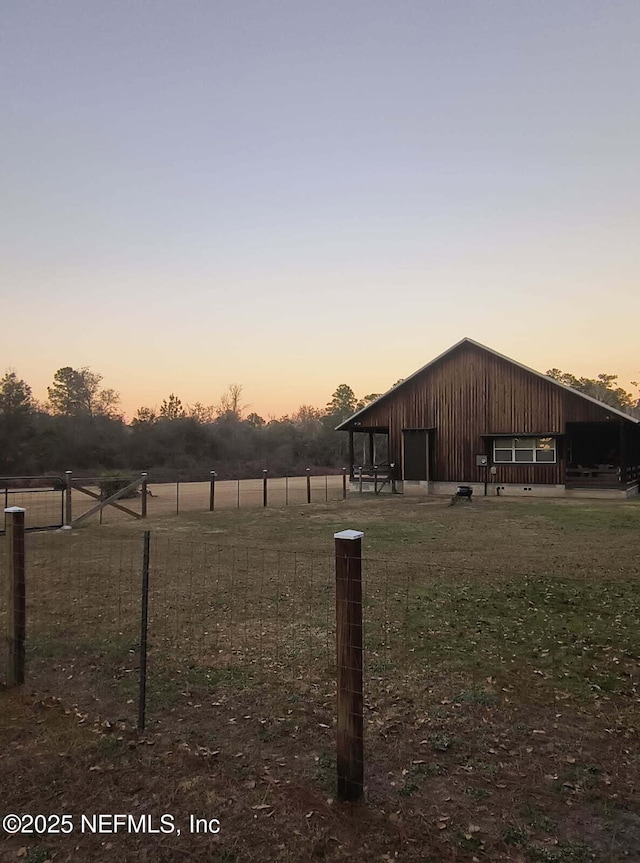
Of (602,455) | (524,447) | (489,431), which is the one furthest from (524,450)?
(602,455)

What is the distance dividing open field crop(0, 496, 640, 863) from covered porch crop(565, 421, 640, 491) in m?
15.4

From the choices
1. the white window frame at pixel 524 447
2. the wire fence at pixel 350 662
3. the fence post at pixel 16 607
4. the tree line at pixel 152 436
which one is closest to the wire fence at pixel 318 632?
the wire fence at pixel 350 662

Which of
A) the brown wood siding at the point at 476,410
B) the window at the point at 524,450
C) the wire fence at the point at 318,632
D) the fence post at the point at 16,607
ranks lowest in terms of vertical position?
the wire fence at the point at 318,632

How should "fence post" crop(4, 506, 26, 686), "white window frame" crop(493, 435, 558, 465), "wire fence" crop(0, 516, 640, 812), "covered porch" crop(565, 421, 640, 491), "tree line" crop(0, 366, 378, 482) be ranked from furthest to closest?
"tree line" crop(0, 366, 378, 482) → "white window frame" crop(493, 435, 558, 465) → "covered porch" crop(565, 421, 640, 491) → "fence post" crop(4, 506, 26, 686) → "wire fence" crop(0, 516, 640, 812)

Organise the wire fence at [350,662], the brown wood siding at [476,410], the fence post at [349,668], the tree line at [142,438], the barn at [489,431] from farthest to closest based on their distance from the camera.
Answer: the tree line at [142,438] < the brown wood siding at [476,410] < the barn at [489,431] < the wire fence at [350,662] < the fence post at [349,668]

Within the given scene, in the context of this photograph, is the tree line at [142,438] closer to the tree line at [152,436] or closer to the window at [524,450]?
the tree line at [152,436]

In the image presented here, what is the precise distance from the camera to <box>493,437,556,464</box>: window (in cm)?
2283

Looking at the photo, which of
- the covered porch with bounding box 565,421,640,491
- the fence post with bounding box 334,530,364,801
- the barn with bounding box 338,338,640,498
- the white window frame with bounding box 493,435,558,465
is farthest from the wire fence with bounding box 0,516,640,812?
the covered porch with bounding box 565,421,640,491

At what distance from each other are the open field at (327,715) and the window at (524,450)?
15.2m

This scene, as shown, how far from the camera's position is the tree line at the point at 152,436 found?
145ft

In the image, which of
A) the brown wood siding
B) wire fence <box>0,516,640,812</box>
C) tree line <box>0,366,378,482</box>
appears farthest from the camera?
tree line <box>0,366,378,482</box>

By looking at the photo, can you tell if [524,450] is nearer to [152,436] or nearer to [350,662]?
[350,662]

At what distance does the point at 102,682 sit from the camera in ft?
14.5

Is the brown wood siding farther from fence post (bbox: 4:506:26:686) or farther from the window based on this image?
fence post (bbox: 4:506:26:686)
